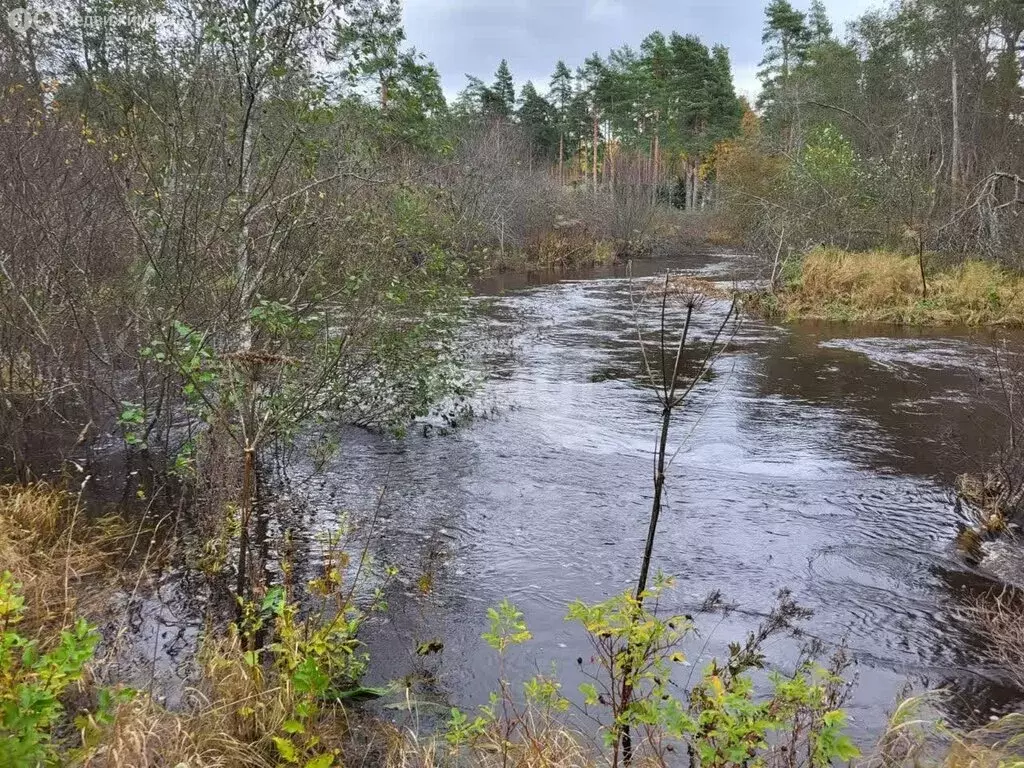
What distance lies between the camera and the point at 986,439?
337 inches

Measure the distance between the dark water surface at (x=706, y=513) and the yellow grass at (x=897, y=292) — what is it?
445 cm

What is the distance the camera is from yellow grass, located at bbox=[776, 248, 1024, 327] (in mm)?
16516

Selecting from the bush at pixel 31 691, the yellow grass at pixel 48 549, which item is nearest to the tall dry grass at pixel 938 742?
the bush at pixel 31 691

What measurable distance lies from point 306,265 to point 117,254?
2433 millimetres

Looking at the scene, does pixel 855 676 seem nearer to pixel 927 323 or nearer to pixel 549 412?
pixel 549 412

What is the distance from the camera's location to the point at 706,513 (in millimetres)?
6953

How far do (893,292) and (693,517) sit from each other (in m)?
13.9

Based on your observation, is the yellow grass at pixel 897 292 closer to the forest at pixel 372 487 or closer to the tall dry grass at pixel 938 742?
the forest at pixel 372 487

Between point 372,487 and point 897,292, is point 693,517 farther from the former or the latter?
point 897,292

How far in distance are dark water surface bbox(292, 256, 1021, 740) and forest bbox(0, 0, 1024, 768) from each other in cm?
4

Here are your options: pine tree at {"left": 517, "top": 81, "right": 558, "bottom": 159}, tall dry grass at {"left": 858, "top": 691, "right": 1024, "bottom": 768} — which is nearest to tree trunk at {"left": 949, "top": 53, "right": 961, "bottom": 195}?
tall dry grass at {"left": 858, "top": 691, "right": 1024, "bottom": 768}

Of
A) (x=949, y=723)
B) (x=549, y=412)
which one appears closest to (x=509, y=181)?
(x=549, y=412)

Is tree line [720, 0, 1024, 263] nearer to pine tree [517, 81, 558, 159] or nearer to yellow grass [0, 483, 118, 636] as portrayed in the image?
yellow grass [0, 483, 118, 636]

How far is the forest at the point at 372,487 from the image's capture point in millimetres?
3449
